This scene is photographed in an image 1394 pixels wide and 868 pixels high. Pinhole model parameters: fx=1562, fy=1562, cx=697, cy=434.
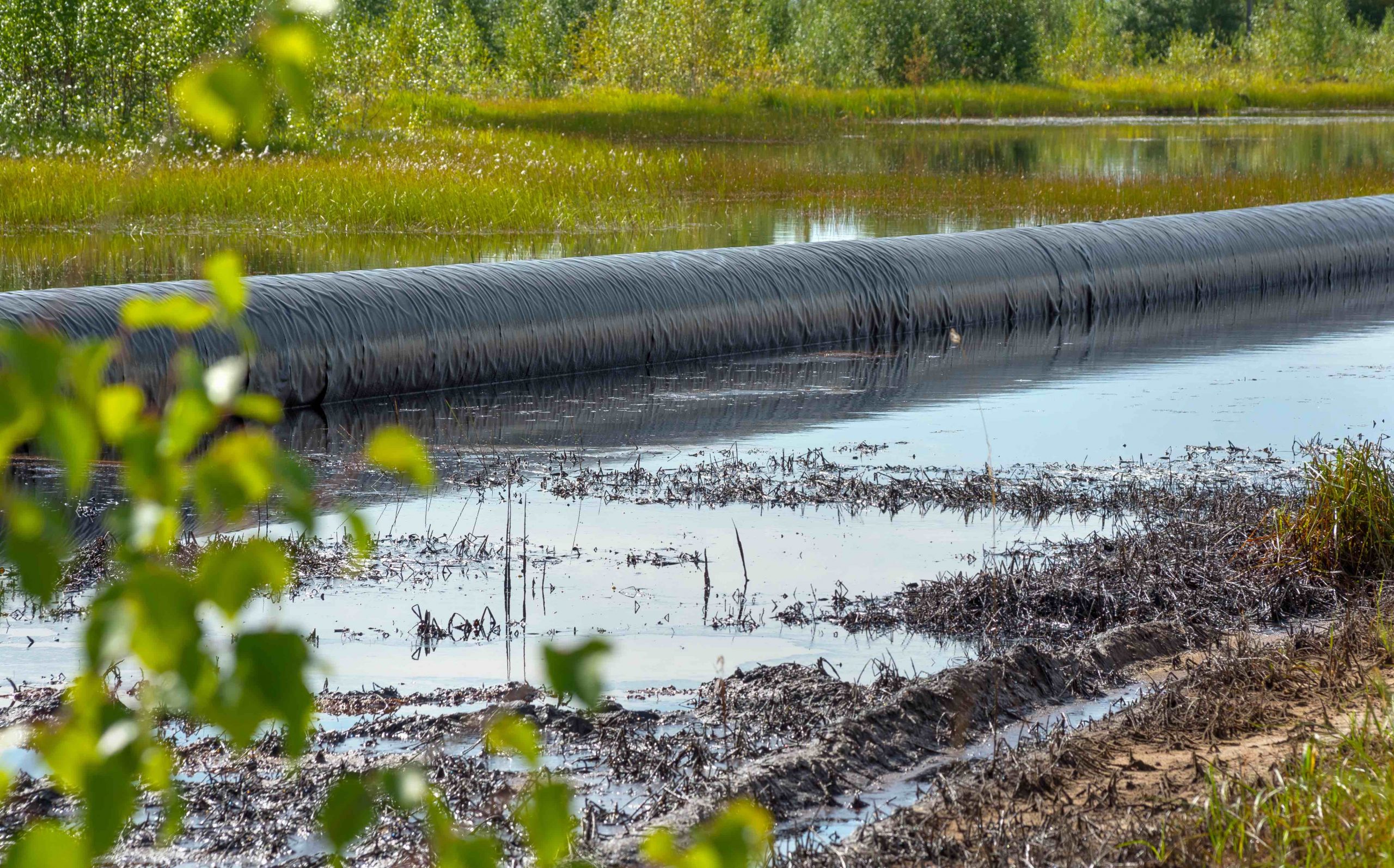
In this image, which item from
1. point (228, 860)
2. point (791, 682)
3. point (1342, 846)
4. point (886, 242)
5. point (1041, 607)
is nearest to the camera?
point (1342, 846)

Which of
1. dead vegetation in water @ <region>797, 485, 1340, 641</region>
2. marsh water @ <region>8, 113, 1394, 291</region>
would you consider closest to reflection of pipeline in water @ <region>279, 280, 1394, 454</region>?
dead vegetation in water @ <region>797, 485, 1340, 641</region>

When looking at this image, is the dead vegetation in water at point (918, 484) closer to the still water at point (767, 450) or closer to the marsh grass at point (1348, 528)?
the still water at point (767, 450)

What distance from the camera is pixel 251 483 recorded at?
0.97 m

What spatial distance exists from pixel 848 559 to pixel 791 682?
134 cm

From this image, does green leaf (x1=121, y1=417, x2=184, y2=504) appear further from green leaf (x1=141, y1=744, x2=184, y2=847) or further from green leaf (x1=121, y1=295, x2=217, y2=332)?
green leaf (x1=141, y1=744, x2=184, y2=847)

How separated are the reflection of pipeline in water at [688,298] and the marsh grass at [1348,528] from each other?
15.2 feet

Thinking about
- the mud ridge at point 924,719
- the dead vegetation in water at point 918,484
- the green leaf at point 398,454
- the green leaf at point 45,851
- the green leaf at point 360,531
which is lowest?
the dead vegetation in water at point 918,484

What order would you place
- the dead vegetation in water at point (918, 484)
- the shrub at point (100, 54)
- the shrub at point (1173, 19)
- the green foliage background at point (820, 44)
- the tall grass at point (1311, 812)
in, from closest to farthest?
the tall grass at point (1311, 812)
the dead vegetation in water at point (918, 484)
the shrub at point (100, 54)
the green foliage background at point (820, 44)
the shrub at point (1173, 19)

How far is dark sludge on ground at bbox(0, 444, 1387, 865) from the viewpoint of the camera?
115 inches

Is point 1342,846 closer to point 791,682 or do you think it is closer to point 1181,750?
point 1181,750

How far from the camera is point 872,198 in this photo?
18.2m

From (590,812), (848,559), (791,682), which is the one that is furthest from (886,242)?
(590,812)

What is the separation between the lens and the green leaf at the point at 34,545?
97 centimetres

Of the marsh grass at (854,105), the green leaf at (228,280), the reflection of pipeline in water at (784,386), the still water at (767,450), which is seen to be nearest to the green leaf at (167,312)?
the green leaf at (228,280)
